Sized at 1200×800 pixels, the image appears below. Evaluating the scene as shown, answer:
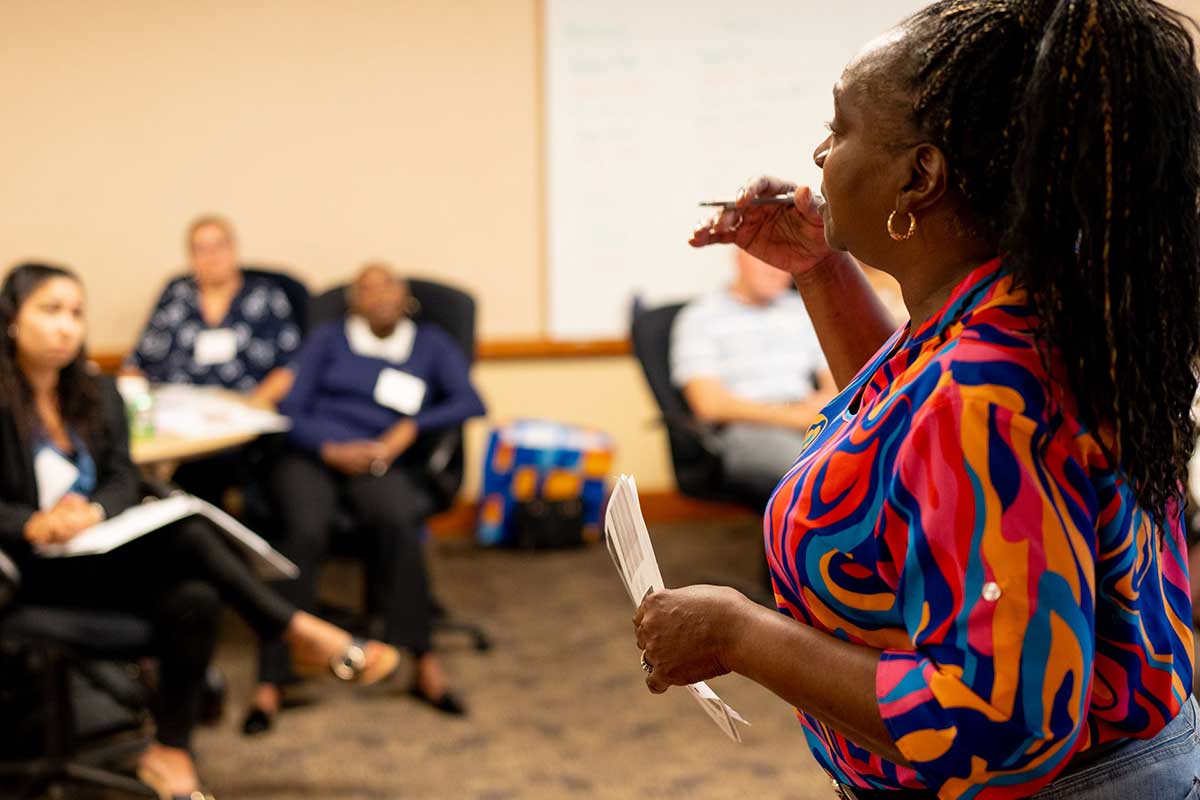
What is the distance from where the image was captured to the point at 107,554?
3.02m

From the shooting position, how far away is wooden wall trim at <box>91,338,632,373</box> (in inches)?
219

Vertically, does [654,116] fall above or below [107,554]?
above

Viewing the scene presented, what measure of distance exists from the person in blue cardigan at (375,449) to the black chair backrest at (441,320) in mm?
39

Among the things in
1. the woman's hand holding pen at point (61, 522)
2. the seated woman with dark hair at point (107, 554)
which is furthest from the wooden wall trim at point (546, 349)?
the woman's hand holding pen at point (61, 522)

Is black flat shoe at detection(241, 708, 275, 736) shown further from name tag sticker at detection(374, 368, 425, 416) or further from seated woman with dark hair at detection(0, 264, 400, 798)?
name tag sticker at detection(374, 368, 425, 416)

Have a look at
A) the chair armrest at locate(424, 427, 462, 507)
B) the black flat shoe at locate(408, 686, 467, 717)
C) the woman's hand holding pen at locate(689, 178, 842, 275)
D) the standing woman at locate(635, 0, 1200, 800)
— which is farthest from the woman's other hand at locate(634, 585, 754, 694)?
the chair armrest at locate(424, 427, 462, 507)

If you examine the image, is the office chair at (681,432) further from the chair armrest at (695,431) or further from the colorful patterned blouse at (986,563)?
the colorful patterned blouse at (986,563)

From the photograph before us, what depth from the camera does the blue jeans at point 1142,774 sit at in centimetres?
97

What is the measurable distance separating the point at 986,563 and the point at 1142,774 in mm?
272

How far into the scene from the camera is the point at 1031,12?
91 cm

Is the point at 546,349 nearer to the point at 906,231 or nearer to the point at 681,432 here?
the point at 681,432

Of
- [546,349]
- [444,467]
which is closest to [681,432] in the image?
[444,467]

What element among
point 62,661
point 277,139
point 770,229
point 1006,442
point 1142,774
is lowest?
point 62,661

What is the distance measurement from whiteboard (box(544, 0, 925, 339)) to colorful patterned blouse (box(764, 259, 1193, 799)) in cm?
453
